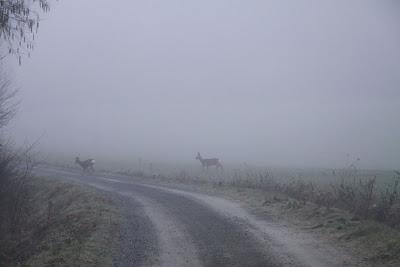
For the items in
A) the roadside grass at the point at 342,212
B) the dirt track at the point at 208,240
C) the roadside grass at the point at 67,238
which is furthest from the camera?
the roadside grass at the point at 67,238

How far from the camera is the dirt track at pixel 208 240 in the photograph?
527 inches

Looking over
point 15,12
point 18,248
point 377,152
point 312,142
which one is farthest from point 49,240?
point 312,142

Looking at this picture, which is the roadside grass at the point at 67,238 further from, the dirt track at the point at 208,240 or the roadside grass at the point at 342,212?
the roadside grass at the point at 342,212

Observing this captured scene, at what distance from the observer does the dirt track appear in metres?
13.4

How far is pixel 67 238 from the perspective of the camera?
16547 mm

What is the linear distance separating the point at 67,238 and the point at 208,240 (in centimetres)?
463

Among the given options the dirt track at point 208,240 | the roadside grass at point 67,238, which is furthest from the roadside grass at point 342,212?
the roadside grass at point 67,238

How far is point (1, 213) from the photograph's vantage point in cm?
1642

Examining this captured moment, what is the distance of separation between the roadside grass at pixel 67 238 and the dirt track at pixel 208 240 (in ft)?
2.19

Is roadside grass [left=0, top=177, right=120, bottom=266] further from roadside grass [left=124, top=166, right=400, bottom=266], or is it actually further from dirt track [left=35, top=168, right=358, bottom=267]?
roadside grass [left=124, top=166, right=400, bottom=266]

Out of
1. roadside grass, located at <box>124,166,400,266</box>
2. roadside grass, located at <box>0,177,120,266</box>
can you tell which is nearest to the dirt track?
roadside grass, located at <box>0,177,120,266</box>

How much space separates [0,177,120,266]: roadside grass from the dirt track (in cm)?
67

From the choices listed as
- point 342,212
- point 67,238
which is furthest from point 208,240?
point 342,212

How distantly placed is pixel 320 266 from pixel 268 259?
4.76ft
